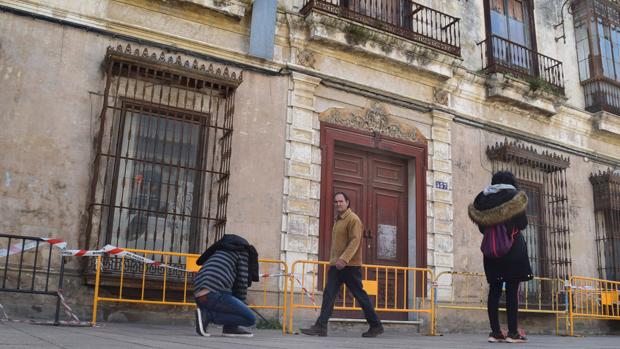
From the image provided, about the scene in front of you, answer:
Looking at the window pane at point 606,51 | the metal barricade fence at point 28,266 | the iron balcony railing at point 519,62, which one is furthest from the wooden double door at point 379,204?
the window pane at point 606,51

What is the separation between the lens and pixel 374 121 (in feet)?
33.7

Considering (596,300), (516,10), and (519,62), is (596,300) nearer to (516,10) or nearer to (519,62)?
(519,62)

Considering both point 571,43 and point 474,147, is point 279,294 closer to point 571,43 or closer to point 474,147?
point 474,147

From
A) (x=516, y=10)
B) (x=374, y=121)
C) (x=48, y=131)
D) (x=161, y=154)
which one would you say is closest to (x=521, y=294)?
(x=374, y=121)

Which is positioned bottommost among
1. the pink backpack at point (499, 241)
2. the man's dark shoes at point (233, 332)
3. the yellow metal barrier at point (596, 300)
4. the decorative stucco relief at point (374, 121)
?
the man's dark shoes at point (233, 332)

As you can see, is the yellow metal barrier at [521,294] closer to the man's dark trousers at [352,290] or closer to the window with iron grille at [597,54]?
the man's dark trousers at [352,290]

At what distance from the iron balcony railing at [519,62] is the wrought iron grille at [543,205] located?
56.2 inches

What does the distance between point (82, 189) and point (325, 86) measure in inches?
165

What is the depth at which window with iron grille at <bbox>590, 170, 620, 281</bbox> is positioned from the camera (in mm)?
12742

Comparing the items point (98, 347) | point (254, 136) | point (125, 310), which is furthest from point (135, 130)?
point (98, 347)

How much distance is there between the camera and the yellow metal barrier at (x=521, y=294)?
10.3m

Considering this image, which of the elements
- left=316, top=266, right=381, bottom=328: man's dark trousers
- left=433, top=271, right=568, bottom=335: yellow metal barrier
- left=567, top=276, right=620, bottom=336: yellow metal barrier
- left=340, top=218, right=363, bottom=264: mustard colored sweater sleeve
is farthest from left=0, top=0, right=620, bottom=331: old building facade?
left=340, top=218, right=363, bottom=264: mustard colored sweater sleeve

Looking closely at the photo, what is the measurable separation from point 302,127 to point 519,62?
564 cm

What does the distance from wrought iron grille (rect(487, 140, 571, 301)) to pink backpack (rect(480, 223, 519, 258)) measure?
5.73 m
